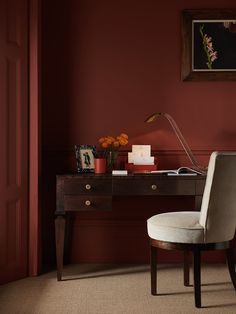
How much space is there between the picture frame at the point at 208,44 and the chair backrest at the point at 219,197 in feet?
4.01

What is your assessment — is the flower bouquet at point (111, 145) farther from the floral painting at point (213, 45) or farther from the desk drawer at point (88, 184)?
the floral painting at point (213, 45)

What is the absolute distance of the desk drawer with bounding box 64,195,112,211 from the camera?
11.0 feet

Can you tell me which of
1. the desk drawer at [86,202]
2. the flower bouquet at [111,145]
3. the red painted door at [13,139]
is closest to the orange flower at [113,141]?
the flower bouquet at [111,145]

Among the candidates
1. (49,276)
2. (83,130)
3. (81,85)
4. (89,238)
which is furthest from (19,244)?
(81,85)

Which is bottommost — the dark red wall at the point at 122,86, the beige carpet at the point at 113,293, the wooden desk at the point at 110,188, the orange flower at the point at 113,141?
the beige carpet at the point at 113,293

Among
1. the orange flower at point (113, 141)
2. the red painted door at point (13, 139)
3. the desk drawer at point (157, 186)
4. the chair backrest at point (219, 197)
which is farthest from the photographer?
the orange flower at point (113, 141)

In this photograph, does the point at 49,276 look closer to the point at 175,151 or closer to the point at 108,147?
the point at 108,147

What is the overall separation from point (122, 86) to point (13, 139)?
984 mm

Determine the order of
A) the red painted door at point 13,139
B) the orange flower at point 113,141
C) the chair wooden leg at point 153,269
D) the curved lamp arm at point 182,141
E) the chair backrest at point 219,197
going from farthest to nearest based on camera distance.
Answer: the curved lamp arm at point 182,141
the orange flower at point 113,141
the red painted door at point 13,139
the chair wooden leg at point 153,269
the chair backrest at point 219,197

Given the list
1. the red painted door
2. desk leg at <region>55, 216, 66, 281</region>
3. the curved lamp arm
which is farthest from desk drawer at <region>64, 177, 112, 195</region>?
the curved lamp arm

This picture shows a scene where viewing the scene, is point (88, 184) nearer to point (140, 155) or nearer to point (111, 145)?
point (111, 145)

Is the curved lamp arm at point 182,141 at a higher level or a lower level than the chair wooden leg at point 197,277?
higher

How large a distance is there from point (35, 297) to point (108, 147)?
1.15 metres

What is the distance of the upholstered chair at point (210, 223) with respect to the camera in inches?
110
